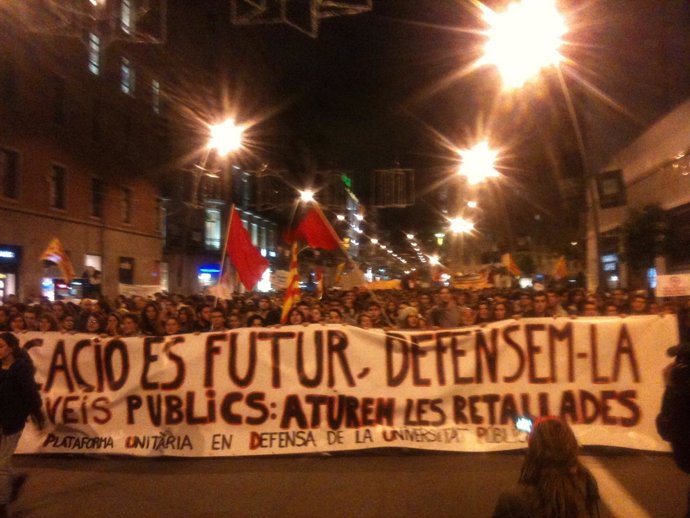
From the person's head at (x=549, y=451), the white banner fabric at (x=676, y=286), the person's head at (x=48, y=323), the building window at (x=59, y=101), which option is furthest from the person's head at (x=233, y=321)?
the building window at (x=59, y=101)

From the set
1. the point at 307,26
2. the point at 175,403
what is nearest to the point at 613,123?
the point at 307,26

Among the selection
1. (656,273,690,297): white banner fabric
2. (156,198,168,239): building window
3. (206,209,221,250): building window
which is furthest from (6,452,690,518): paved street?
(206,209,221,250): building window

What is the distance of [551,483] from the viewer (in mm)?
3021

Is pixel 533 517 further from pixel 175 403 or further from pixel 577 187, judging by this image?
pixel 577 187

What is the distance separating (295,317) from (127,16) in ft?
24.8

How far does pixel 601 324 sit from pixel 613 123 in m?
17.3

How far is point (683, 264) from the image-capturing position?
19.3 metres

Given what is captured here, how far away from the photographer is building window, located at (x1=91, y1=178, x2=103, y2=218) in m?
32.1

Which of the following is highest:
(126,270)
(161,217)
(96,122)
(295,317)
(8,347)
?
(96,122)

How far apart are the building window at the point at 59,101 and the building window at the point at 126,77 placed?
453cm

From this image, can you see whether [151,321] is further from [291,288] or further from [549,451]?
[549,451]

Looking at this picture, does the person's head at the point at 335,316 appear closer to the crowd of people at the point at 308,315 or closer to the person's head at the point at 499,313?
the crowd of people at the point at 308,315

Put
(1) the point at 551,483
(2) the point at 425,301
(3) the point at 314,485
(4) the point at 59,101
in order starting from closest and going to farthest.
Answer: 1. (1) the point at 551,483
2. (3) the point at 314,485
3. (2) the point at 425,301
4. (4) the point at 59,101

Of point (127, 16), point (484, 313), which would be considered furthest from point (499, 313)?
point (127, 16)
